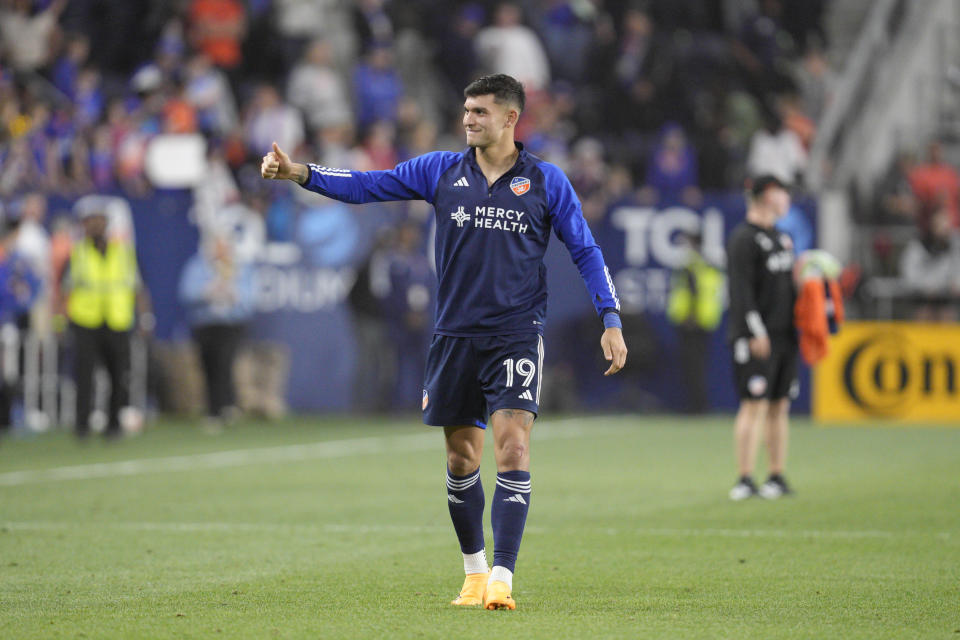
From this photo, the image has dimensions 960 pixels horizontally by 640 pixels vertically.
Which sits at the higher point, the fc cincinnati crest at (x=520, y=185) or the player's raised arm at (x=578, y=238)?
the fc cincinnati crest at (x=520, y=185)

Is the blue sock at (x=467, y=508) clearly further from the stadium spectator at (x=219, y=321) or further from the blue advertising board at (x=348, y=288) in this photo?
the blue advertising board at (x=348, y=288)

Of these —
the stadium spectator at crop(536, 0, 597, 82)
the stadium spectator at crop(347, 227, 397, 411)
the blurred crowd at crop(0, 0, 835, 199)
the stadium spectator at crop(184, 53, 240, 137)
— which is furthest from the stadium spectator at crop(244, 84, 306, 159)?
the stadium spectator at crop(536, 0, 597, 82)

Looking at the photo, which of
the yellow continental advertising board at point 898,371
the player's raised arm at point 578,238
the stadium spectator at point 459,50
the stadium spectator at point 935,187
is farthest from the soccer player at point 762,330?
the stadium spectator at point 459,50

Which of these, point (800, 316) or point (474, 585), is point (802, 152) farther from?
point (474, 585)

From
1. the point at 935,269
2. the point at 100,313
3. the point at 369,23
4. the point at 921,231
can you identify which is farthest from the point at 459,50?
the point at 100,313

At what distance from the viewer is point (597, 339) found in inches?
907

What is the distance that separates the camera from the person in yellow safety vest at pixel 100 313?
17844 millimetres

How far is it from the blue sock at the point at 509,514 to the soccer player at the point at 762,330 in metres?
5.08

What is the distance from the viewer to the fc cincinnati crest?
7.14 metres

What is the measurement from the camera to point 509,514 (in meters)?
6.98

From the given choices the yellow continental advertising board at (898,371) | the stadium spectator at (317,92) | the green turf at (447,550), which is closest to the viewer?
the green turf at (447,550)

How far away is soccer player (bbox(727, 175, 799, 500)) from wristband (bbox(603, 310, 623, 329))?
187 inches

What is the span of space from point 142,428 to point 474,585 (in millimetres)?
13528

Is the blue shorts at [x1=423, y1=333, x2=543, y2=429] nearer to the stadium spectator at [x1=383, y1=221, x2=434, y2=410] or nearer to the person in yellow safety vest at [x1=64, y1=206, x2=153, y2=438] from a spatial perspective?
the person in yellow safety vest at [x1=64, y1=206, x2=153, y2=438]
